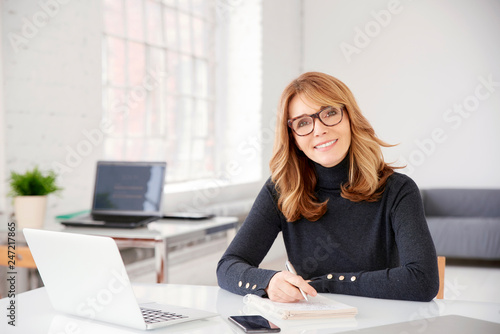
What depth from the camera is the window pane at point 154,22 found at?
4.44 metres

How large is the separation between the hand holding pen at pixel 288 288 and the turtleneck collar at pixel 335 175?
1.55 feet

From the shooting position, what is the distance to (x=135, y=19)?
14.1 feet

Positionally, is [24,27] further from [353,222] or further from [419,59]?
[419,59]

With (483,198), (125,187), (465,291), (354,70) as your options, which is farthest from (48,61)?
(483,198)

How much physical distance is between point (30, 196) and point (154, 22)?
2231 mm

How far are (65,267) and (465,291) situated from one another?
3742 millimetres

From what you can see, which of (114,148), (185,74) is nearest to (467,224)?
(185,74)

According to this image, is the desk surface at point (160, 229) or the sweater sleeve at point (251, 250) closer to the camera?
the sweater sleeve at point (251, 250)

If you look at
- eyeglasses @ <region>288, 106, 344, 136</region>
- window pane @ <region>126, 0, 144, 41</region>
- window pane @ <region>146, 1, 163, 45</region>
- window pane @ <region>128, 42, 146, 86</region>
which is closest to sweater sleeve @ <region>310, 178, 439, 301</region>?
eyeglasses @ <region>288, 106, 344, 136</region>

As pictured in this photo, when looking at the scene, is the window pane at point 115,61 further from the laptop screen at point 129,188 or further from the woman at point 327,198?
the woman at point 327,198

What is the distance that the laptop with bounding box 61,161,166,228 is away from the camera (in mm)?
2889

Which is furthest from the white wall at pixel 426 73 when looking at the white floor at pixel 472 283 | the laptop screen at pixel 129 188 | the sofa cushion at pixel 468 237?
the laptop screen at pixel 129 188

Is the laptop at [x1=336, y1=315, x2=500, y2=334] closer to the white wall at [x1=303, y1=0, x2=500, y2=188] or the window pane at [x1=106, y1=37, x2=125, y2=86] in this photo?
the window pane at [x1=106, y1=37, x2=125, y2=86]

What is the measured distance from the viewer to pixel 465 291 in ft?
14.0
